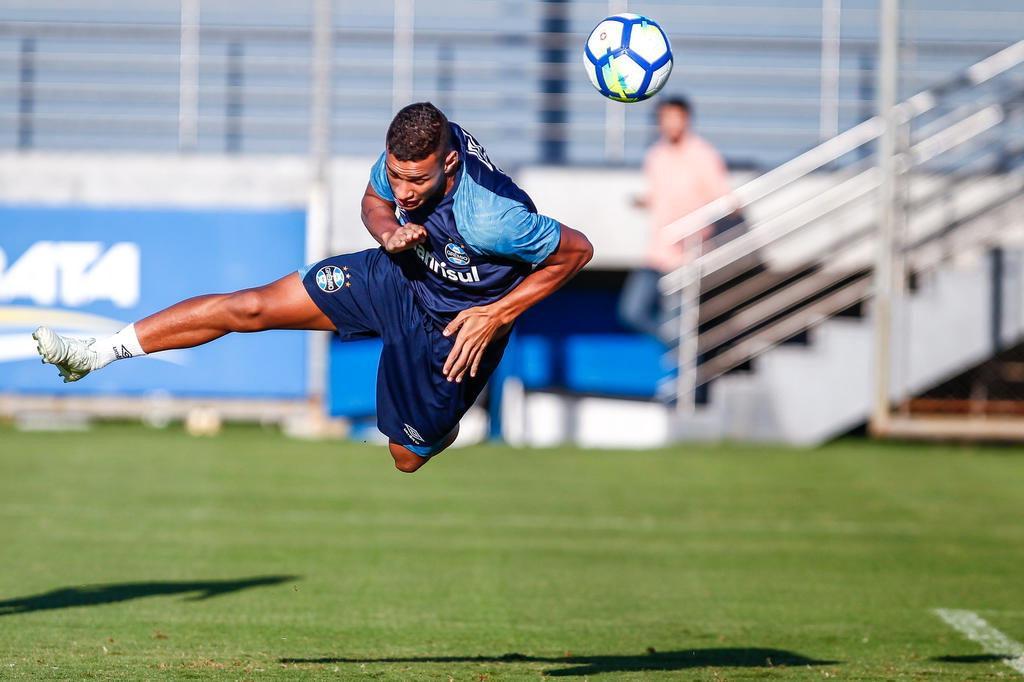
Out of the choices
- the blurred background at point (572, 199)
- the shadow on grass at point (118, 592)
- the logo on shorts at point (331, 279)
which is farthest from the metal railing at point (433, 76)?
the logo on shorts at point (331, 279)

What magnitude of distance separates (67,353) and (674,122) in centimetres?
914

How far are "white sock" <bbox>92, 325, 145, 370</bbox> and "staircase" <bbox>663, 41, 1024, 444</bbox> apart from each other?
8.98 meters

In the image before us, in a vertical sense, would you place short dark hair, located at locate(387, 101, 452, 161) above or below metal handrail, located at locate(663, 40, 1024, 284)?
below

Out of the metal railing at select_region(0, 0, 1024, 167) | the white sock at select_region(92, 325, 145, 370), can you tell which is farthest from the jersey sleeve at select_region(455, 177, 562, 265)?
the metal railing at select_region(0, 0, 1024, 167)

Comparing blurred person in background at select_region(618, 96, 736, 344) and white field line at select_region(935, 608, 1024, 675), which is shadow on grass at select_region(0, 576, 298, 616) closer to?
white field line at select_region(935, 608, 1024, 675)

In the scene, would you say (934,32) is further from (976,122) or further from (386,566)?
(386,566)

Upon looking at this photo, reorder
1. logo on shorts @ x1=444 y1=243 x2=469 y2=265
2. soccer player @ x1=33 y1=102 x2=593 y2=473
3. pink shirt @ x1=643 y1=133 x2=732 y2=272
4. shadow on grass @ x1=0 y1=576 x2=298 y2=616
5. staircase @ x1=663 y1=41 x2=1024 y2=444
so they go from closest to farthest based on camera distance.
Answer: soccer player @ x1=33 y1=102 x2=593 y2=473
logo on shorts @ x1=444 y1=243 x2=469 y2=265
shadow on grass @ x1=0 y1=576 x2=298 y2=616
pink shirt @ x1=643 y1=133 x2=732 y2=272
staircase @ x1=663 y1=41 x2=1024 y2=444

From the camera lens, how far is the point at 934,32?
18.2m

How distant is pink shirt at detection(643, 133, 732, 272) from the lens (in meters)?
15.3

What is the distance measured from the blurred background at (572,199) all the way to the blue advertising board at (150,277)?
31 millimetres

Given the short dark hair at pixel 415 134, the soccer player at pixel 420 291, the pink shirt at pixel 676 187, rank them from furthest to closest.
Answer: the pink shirt at pixel 676 187 → the soccer player at pixel 420 291 → the short dark hair at pixel 415 134

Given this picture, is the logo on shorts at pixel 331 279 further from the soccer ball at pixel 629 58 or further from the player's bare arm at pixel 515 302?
the soccer ball at pixel 629 58

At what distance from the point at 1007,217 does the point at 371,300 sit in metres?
10.9

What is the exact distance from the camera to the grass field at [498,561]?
701cm
